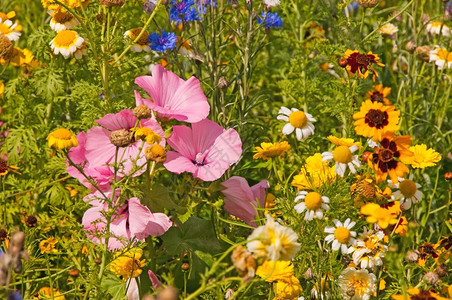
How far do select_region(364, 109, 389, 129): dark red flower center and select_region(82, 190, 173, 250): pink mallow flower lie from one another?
610 mm

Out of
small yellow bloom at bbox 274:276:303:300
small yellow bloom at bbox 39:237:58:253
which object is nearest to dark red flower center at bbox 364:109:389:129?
small yellow bloom at bbox 274:276:303:300

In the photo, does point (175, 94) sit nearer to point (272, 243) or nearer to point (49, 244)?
point (49, 244)

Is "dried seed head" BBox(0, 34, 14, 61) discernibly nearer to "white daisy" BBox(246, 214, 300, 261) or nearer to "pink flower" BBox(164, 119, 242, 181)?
"pink flower" BBox(164, 119, 242, 181)

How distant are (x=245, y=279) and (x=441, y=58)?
191 cm

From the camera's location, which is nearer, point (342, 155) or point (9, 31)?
point (342, 155)

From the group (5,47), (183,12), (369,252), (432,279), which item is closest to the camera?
(432,279)

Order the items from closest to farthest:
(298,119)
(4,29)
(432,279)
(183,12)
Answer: (432,279) < (298,119) < (183,12) < (4,29)

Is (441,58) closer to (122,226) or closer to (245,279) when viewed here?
(122,226)

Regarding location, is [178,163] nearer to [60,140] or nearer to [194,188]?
[194,188]

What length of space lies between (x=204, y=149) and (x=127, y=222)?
310mm

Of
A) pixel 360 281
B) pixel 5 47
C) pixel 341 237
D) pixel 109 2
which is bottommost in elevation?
pixel 360 281

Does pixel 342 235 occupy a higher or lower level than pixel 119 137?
lower

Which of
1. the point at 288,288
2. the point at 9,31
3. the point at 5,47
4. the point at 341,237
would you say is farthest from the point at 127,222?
the point at 9,31

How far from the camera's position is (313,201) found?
170cm
